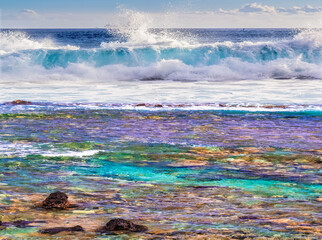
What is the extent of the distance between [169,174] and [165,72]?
22604mm

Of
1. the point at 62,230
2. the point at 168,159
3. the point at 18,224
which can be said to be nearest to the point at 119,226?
the point at 62,230

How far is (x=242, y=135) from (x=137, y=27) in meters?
31.8

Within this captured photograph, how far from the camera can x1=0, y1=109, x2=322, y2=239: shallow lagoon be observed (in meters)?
5.14

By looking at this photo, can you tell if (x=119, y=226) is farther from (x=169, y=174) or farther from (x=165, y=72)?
(x=165, y=72)

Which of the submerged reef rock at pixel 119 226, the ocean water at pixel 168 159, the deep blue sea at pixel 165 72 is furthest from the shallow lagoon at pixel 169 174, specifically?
the deep blue sea at pixel 165 72

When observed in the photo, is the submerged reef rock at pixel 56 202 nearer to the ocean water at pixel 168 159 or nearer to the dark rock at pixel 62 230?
the ocean water at pixel 168 159

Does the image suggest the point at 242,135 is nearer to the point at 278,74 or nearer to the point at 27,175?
the point at 27,175

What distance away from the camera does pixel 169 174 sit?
7.47 metres

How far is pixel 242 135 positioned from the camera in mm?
10719

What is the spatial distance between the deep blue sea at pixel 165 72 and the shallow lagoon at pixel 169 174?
201 inches

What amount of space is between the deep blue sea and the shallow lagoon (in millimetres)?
5099

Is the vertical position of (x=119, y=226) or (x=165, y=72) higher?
(x=119, y=226)

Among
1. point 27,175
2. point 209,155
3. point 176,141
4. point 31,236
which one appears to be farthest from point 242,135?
point 31,236

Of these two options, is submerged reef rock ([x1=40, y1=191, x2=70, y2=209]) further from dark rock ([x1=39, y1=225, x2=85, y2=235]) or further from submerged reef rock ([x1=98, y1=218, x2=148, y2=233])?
submerged reef rock ([x1=98, y1=218, x2=148, y2=233])
